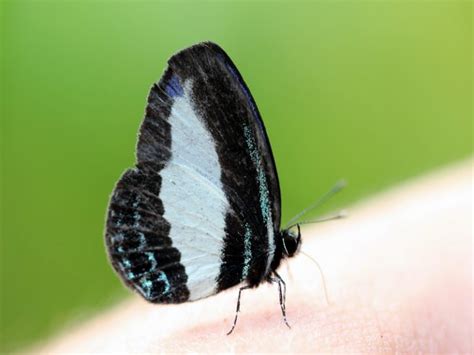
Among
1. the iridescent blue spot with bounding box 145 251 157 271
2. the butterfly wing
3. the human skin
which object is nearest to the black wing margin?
the butterfly wing

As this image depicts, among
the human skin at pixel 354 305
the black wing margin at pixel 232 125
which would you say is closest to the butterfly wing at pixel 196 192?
the black wing margin at pixel 232 125

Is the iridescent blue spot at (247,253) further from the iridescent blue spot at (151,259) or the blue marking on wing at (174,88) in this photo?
the blue marking on wing at (174,88)

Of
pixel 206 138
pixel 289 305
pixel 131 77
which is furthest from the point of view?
pixel 131 77

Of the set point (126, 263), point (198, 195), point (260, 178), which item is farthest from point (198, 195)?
point (126, 263)

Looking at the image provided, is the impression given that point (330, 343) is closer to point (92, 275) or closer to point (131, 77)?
point (92, 275)

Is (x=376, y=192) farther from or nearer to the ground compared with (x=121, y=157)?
Answer: nearer to the ground

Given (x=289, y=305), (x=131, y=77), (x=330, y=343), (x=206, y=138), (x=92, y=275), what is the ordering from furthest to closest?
(x=131, y=77), (x=92, y=275), (x=289, y=305), (x=206, y=138), (x=330, y=343)

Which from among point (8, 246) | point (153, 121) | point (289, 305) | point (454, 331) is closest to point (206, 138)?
point (153, 121)
